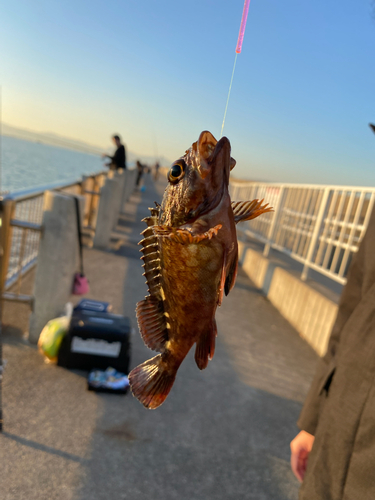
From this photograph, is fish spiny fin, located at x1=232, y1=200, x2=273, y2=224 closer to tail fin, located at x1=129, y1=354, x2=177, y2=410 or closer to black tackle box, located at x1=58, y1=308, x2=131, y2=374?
tail fin, located at x1=129, y1=354, x2=177, y2=410

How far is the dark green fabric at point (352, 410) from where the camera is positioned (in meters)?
1.75

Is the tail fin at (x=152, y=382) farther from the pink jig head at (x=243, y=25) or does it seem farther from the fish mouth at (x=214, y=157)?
the pink jig head at (x=243, y=25)

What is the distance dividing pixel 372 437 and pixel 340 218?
6.30 m

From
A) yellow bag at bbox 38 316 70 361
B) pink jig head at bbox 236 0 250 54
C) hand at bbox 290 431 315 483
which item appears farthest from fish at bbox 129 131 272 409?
yellow bag at bbox 38 316 70 361

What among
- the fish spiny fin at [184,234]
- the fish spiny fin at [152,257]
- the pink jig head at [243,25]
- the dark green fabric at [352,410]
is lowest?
the dark green fabric at [352,410]

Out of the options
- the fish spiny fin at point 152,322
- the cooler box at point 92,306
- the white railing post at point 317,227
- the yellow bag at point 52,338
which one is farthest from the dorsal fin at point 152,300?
the white railing post at point 317,227

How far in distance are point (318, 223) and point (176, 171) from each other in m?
7.84

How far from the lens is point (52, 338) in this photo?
495 cm

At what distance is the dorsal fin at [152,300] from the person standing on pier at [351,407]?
4.08 feet

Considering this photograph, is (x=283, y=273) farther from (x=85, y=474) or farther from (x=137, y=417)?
(x=85, y=474)

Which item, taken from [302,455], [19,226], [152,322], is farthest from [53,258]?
[152,322]

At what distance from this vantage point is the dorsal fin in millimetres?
1006

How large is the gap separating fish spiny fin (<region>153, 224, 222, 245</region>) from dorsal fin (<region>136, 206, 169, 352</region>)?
15 cm

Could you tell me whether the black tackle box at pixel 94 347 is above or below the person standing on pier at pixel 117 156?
below
